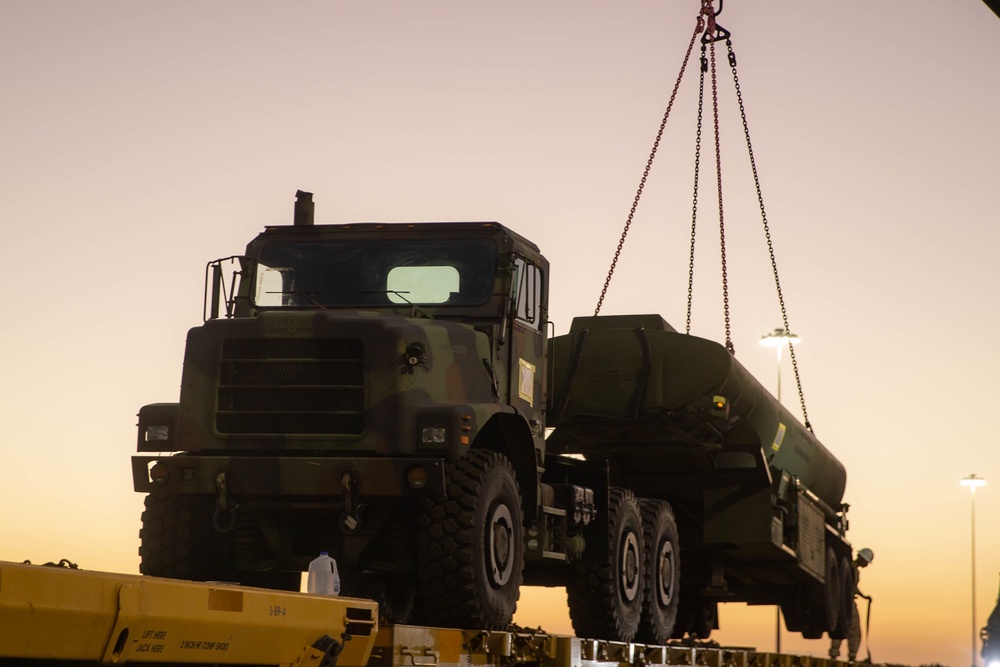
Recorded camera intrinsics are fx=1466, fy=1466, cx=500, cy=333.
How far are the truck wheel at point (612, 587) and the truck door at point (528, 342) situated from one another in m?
1.65

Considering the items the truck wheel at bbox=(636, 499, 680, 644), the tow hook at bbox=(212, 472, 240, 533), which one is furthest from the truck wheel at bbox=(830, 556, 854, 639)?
the tow hook at bbox=(212, 472, 240, 533)

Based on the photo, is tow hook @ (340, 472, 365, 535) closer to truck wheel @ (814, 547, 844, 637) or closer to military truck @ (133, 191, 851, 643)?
military truck @ (133, 191, 851, 643)

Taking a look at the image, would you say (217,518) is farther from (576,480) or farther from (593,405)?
(593,405)

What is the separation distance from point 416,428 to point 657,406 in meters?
5.22

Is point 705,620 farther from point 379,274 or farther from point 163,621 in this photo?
point 163,621

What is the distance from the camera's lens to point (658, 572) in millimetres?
14766

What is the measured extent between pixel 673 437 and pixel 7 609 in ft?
35.8

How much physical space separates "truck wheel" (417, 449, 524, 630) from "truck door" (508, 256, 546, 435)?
4.54 feet

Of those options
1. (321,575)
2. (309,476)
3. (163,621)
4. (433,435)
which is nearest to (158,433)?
(309,476)

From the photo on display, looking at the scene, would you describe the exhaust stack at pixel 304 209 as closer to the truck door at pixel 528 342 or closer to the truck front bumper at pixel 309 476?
the truck door at pixel 528 342

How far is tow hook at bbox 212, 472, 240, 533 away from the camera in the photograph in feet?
33.1

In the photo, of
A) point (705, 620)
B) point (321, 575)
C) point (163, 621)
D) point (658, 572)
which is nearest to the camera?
point (163, 621)

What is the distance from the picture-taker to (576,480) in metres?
13.3

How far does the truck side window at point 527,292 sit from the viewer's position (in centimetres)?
1163
